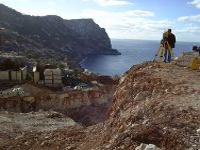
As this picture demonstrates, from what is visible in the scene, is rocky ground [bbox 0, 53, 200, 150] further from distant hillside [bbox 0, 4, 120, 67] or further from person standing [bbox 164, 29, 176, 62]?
distant hillside [bbox 0, 4, 120, 67]

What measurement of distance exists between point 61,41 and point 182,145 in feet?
568

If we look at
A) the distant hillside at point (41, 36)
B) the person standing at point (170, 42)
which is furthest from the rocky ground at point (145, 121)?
the distant hillside at point (41, 36)

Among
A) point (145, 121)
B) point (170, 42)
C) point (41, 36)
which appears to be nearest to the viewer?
point (145, 121)

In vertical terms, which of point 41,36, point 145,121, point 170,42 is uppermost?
point 41,36

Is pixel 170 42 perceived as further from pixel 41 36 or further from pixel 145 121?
pixel 41 36

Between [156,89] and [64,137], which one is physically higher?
[156,89]

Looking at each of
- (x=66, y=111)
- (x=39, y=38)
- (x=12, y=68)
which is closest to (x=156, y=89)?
(x=66, y=111)

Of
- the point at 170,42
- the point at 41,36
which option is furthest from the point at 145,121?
the point at 41,36

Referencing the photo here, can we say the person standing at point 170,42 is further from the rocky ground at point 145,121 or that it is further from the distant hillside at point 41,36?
the distant hillside at point 41,36

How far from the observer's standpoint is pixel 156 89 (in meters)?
13.5

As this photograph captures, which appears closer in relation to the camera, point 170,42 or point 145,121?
point 145,121

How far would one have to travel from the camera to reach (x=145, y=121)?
10.8 m

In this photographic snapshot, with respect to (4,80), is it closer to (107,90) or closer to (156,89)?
(107,90)

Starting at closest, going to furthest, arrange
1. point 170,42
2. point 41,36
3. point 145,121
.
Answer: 1. point 145,121
2. point 170,42
3. point 41,36
